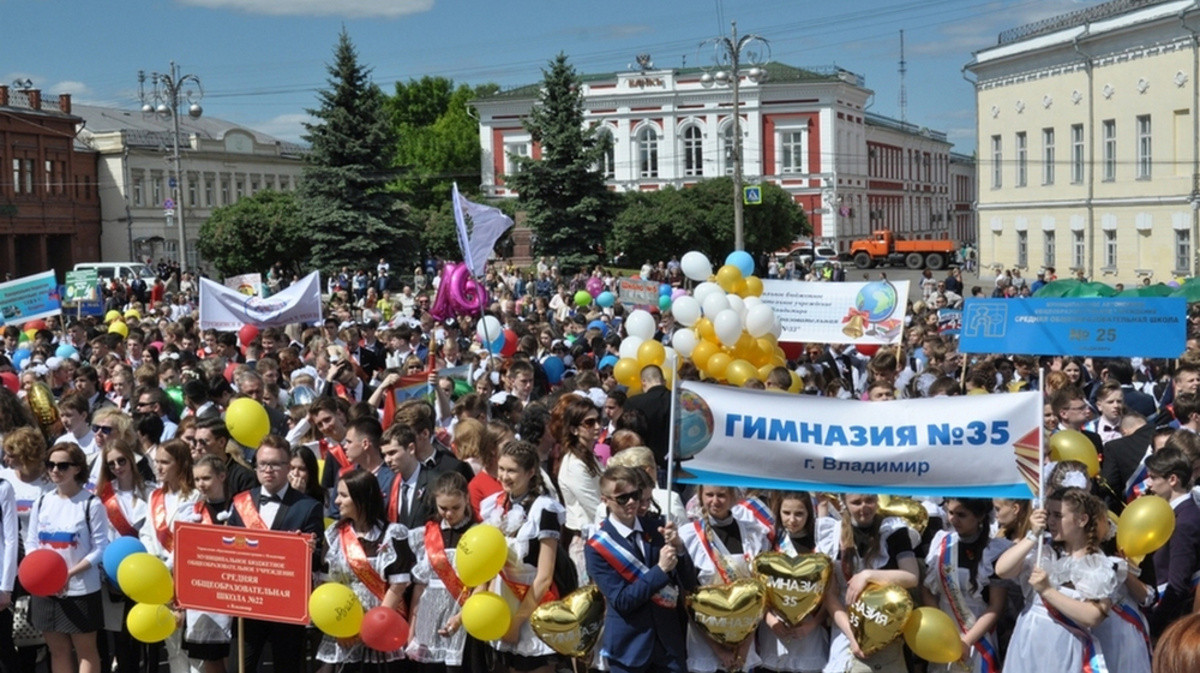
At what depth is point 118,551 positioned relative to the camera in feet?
23.1

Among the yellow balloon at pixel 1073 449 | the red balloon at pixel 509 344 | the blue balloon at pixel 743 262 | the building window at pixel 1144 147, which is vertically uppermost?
the building window at pixel 1144 147

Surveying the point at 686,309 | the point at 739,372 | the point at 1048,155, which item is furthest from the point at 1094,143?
the point at 739,372

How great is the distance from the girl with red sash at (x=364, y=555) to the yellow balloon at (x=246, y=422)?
6.18 feet

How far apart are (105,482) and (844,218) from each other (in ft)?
240

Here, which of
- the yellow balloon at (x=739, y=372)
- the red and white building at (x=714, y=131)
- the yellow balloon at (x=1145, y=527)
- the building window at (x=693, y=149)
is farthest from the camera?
the building window at (x=693, y=149)

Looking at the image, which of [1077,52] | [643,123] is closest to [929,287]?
[1077,52]

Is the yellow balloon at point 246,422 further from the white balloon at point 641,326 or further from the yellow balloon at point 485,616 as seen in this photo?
the white balloon at point 641,326

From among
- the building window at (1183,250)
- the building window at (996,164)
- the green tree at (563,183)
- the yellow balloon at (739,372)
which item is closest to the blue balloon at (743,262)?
the yellow balloon at (739,372)

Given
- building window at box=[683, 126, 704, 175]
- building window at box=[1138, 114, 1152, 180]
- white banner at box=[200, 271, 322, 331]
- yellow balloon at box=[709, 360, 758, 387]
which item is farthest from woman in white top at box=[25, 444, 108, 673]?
building window at box=[683, 126, 704, 175]

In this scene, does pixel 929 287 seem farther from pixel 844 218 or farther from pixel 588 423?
pixel 844 218

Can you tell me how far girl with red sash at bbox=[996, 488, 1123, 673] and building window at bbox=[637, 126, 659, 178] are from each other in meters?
70.2

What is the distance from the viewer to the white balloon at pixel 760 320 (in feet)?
44.0

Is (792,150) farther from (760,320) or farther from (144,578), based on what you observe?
(144,578)

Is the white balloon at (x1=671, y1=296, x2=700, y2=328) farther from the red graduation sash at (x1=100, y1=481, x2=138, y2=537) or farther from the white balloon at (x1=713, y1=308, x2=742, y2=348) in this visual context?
the red graduation sash at (x1=100, y1=481, x2=138, y2=537)
